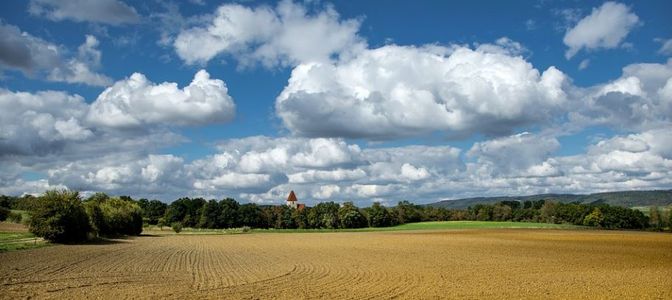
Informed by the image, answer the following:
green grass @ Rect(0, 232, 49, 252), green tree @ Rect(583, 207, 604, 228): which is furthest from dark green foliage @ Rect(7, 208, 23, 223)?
green tree @ Rect(583, 207, 604, 228)

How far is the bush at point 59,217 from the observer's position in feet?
186

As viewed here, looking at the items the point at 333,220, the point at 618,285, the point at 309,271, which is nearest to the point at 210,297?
the point at 309,271

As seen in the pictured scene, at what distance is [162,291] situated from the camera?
23031 millimetres

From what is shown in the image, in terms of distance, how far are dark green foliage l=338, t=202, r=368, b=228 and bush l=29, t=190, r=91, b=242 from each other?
3926 inches

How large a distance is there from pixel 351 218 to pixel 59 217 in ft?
348

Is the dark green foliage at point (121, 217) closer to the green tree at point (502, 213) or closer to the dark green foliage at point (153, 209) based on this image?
the dark green foliage at point (153, 209)

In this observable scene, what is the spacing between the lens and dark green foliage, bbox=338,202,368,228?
156m

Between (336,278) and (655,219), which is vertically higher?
(655,219)

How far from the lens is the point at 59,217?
5684 centimetres

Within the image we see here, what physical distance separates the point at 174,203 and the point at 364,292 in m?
159

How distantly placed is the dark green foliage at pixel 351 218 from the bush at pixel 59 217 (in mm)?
99715

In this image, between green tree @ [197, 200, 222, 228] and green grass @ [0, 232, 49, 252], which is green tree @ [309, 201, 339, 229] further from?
green grass @ [0, 232, 49, 252]

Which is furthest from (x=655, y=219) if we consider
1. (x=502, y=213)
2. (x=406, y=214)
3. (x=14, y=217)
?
(x=14, y=217)

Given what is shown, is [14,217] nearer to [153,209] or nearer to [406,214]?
[153,209]
